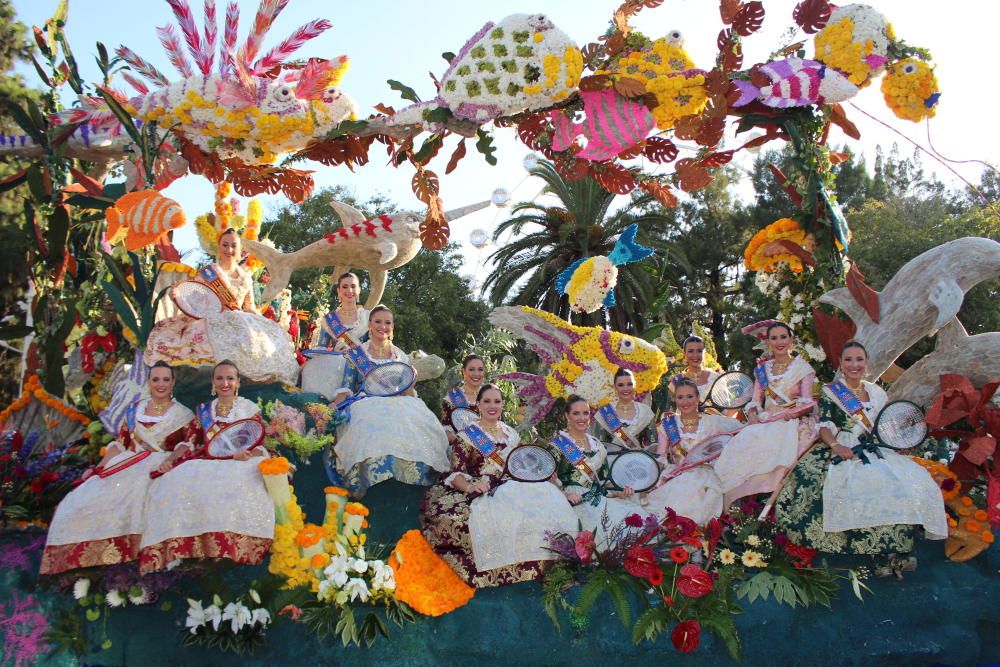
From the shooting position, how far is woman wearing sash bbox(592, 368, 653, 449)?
24.4ft

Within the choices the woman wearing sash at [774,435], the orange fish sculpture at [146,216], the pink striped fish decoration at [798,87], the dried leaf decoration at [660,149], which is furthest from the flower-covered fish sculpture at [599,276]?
the orange fish sculpture at [146,216]

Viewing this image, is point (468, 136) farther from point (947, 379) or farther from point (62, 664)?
point (62, 664)

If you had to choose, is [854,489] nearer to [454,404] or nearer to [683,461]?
[683,461]

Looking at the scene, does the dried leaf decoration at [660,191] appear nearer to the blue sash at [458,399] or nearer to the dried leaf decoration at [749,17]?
the dried leaf decoration at [749,17]

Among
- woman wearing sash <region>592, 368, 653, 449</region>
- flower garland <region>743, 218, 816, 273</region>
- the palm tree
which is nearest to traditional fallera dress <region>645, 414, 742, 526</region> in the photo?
woman wearing sash <region>592, 368, 653, 449</region>

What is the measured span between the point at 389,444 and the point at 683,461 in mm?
2127

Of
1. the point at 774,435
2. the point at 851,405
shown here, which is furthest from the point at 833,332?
the point at 774,435

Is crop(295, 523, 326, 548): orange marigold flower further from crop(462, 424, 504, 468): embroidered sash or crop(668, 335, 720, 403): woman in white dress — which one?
crop(668, 335, 720, 403): woman in white dress

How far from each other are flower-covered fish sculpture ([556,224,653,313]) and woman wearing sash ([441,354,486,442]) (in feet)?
5.73

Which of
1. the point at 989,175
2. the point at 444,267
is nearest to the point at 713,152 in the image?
the point at 444,267

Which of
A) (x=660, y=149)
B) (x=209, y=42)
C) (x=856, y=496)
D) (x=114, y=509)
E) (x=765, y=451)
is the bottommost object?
(x=856, y=496)

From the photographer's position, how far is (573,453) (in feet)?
21.9

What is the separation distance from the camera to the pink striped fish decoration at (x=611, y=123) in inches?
285

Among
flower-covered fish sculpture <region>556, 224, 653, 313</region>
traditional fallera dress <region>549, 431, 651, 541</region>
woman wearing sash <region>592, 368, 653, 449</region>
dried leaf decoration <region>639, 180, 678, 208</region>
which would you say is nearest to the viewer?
traditional fallera dress <region>549, 431, 651, 541</region>
